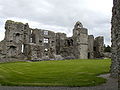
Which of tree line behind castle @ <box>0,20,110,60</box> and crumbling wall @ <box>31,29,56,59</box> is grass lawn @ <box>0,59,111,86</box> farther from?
crumbling wall @ <box>31,29,56,59</box>

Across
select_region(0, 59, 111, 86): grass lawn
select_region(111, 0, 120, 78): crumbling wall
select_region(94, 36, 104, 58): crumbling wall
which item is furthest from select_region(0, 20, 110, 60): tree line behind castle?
select_region(111, 0, 120, 78): crumbling wall

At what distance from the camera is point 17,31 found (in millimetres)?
53250

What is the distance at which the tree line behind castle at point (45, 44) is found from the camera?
170 feet

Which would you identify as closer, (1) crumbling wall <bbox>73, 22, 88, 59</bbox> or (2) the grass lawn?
(2) the grass lawn

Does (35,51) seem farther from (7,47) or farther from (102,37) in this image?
(102,37)

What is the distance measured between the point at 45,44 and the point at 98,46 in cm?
2039

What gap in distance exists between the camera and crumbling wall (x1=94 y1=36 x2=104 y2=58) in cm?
6475

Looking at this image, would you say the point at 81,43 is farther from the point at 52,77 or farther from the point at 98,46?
the point at 52,77

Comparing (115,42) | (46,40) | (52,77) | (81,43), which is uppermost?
(46,40)

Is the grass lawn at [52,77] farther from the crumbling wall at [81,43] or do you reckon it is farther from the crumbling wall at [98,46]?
the crumbling wall at [98,46]

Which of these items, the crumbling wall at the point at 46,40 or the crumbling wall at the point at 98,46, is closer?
the crumbling wall at the point at 46,40

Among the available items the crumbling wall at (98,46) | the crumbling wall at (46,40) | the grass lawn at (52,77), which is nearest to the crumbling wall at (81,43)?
the crumbling wall at (98,46)

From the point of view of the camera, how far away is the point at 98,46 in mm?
65562

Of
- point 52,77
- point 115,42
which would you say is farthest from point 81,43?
point 52,77
